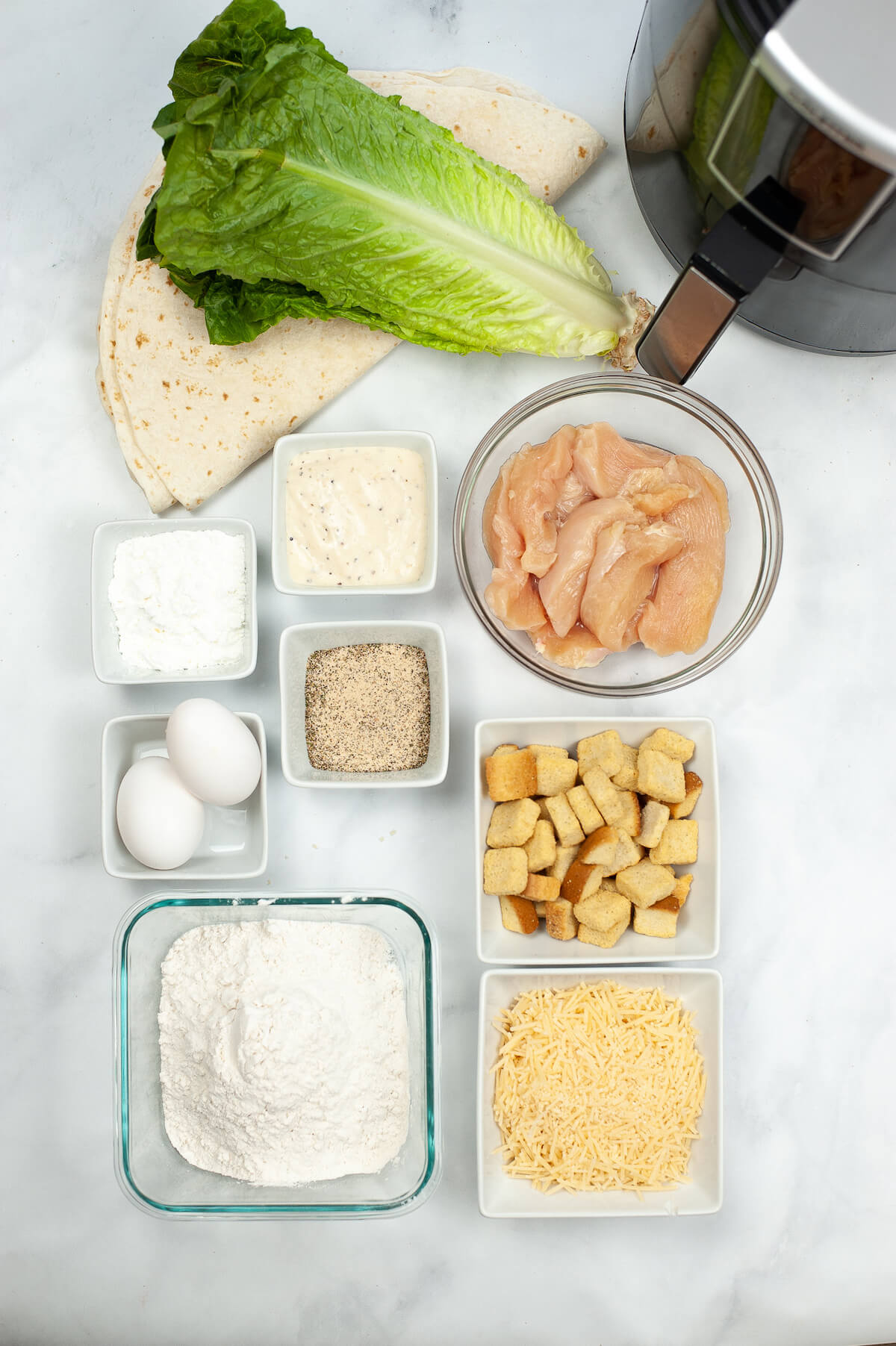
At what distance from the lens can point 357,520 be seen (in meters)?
1.63

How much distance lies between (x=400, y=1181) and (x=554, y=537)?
1.06m

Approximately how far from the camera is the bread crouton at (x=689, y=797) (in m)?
1.58

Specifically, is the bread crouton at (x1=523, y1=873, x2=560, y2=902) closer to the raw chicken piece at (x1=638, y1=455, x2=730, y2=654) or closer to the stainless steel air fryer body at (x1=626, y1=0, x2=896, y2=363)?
the raw chicken piece at (x1=638, y1=455, x2=730, y2=654)

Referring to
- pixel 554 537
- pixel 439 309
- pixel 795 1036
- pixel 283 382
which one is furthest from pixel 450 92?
pixel 795 1036

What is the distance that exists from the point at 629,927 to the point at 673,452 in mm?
815

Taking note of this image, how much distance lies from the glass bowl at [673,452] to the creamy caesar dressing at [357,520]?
8 centimetres

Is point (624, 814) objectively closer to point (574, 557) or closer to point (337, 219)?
point (574, 557)

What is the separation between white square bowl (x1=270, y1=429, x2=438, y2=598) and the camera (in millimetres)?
1605

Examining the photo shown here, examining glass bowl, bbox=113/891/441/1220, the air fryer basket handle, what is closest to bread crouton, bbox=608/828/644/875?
glass bowl, bbox=113/891/441/1220

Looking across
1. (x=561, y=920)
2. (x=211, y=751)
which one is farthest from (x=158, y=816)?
(x=561, y=920)

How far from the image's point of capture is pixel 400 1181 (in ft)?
5.09

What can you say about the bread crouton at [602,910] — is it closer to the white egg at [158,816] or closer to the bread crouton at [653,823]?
the bread crouton at [653,823]

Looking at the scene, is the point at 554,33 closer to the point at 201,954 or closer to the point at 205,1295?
the point at 201,954

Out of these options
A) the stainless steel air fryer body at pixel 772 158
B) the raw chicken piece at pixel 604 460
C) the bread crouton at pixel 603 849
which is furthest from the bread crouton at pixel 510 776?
the stainless steel air fryer body at pixel 772 158
